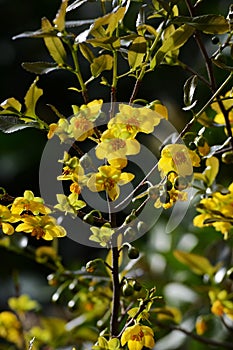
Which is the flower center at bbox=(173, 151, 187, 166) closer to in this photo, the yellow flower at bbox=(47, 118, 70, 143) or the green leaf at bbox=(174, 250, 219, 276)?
the yellow flower at bbox=(47, 118, 70, 143)

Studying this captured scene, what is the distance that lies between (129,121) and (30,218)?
92mm

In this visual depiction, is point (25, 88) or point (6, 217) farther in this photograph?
point (25, 88)

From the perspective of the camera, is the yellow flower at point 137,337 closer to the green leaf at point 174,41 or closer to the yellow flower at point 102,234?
the yellow flower at point 102,234

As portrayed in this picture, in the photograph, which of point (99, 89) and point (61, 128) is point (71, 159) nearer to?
point (61, 128)

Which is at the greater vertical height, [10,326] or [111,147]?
[111,147]

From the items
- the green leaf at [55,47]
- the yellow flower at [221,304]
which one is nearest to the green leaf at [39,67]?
the green leaf at [55,47]

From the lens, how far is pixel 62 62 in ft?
1.39

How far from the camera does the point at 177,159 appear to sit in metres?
0.42

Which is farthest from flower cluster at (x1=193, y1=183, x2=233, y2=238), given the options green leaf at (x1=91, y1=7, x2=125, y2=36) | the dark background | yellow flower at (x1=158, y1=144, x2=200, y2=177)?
the dark background

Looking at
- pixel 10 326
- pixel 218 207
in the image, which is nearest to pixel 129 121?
pixel 218 207

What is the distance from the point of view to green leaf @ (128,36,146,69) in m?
0.40

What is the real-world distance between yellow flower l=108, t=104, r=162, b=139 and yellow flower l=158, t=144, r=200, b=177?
0.02m

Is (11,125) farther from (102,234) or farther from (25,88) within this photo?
(25,88)

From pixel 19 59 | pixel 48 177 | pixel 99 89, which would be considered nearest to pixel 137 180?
pixel 99 89
